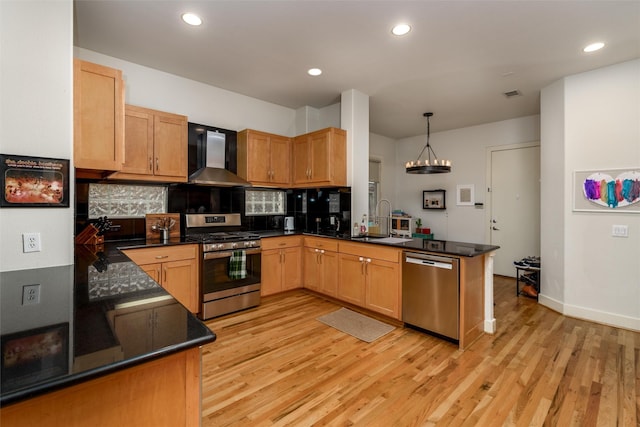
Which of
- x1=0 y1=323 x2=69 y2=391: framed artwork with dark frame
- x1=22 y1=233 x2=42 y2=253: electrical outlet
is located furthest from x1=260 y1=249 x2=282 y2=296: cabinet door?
x1=0 y1=323 x2=69 y2=391: framed artwork with dark frame

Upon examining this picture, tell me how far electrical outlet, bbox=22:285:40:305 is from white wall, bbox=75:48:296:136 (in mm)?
2632

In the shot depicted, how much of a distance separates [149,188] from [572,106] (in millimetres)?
5174

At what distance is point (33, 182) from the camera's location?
5.96 ft

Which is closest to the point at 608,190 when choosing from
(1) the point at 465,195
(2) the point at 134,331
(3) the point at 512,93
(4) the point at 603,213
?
(4) the point at 603,213

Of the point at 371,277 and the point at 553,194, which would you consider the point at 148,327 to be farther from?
the point at 553,194

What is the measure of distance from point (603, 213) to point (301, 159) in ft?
12.2

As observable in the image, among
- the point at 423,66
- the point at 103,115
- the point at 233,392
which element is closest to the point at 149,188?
the point at 103,115

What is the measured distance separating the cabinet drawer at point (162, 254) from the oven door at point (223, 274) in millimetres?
160

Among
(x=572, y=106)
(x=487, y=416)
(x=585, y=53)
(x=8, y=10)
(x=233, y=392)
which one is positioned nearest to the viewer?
(x=8, y=10)

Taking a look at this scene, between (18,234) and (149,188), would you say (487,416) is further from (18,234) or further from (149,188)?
(149,188)

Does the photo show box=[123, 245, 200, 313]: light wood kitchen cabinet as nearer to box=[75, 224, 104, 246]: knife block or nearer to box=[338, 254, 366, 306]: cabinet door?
box=[75, 224, 104, 246]: knife block

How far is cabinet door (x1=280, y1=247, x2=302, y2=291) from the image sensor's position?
13.4 ft

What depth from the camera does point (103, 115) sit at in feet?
7.62

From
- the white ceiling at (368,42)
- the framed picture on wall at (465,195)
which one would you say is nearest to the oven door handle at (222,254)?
the white ceiling at (368,42)
